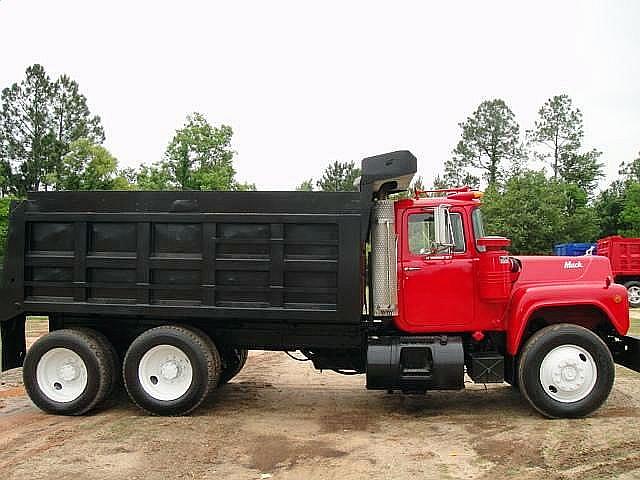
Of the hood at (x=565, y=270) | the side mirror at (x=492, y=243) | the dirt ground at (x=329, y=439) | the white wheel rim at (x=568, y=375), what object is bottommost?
the dirt ground at (x=329, y=439)

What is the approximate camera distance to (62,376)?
8.29 m

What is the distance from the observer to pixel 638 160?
62.2 meters

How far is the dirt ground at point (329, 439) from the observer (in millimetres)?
6070

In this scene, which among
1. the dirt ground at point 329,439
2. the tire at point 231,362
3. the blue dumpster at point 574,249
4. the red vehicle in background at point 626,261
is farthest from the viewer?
the blue dumpster at point 574,249

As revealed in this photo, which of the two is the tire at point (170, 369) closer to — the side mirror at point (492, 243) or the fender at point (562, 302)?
the side mirror at point (492, 243)

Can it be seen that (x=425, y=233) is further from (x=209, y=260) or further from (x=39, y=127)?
(x=39, y=127)

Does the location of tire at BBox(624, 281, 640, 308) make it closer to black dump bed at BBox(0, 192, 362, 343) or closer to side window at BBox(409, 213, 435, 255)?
side window at BBox(409, 213, 435, 255)

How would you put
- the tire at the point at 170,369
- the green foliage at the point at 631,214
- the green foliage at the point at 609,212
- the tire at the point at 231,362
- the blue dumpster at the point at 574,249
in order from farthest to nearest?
the green foliage at the point at 609,212
the green foliage at the point at 631,214
the blue dumpster at the point at 574,249
the tire at the point at 231,362
the tire at the point at 170,369

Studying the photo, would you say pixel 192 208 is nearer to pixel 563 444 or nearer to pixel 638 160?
pixel 563 444

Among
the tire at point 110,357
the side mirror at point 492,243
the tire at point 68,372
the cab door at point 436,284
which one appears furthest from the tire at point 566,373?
the tire at point 68,372

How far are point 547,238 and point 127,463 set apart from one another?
4053cm

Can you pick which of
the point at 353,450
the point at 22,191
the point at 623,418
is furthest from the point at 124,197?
the point at 22,191

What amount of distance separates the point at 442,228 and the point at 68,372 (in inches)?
186

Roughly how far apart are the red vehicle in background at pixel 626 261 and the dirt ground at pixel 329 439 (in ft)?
50.7
